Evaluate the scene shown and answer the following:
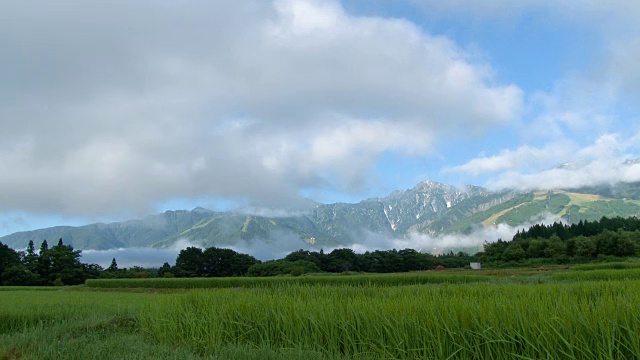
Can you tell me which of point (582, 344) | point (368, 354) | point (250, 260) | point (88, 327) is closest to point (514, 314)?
point (582, 344)

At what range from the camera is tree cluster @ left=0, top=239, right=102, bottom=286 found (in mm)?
55594

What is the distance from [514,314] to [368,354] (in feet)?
6.04

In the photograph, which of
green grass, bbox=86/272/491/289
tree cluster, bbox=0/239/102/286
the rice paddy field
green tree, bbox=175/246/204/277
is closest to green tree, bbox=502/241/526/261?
green grass, bbox=86/272/491/289

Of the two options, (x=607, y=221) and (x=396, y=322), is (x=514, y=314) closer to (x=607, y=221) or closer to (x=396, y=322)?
(x=396, y=322)

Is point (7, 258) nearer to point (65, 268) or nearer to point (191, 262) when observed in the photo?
point (65, 268)

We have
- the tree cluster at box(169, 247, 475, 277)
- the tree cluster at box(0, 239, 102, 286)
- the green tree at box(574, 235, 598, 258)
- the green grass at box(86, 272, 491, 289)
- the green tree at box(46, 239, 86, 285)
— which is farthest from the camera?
the tree cluster at box(169, 247, 475, 277)

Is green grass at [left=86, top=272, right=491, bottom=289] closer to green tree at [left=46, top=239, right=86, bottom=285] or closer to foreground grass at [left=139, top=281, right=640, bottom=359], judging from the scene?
green tree at [left=46, top=239, right=86, bottom=285]

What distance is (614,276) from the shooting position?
23516 millimetres

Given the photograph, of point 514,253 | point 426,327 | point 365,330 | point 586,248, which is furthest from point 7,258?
point 586,248

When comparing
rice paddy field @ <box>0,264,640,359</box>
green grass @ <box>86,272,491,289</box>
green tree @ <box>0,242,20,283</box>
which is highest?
green tree @ <box>0,242,20,283</box>

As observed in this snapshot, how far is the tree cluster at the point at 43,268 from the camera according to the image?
182 feet

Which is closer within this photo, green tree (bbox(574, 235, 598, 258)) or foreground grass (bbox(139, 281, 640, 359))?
foreground grass (bbox(139, 281, 640, 359))

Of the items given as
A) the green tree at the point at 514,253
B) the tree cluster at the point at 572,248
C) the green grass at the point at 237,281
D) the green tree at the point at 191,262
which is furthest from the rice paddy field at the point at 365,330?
the green tree at the point at 514,253

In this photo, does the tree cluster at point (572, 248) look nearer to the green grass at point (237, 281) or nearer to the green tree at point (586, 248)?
the green tree at point (586, 248)
